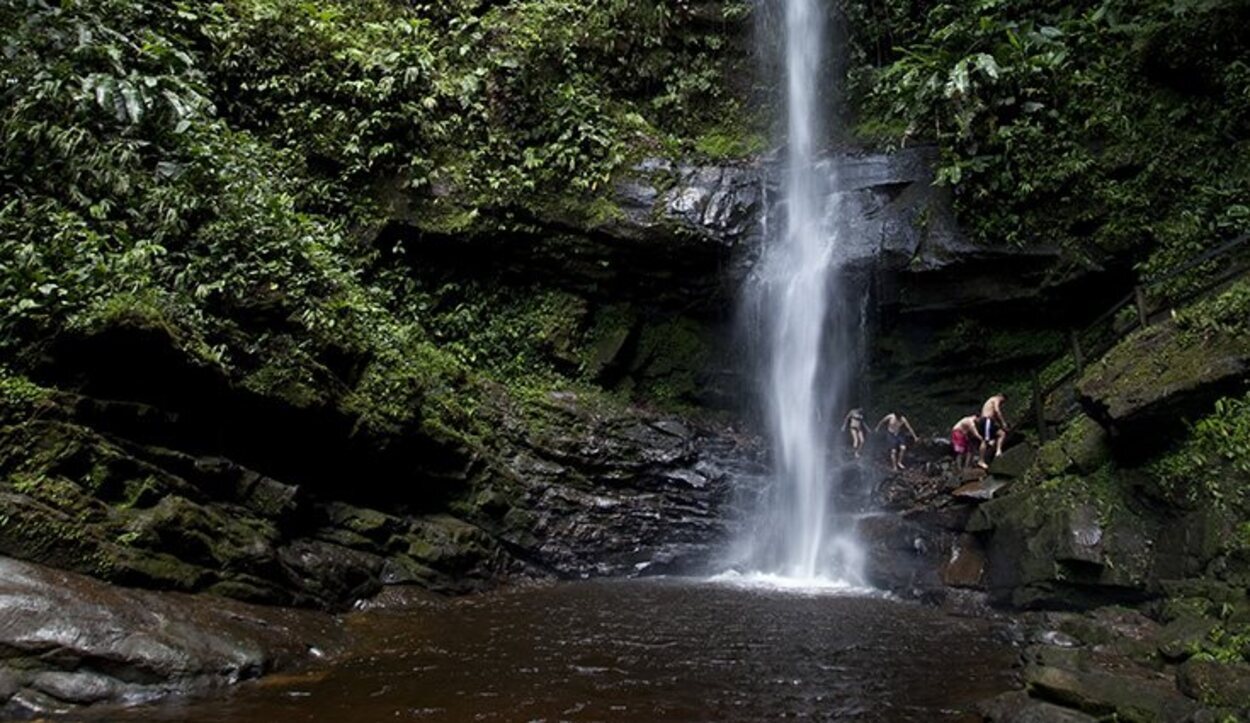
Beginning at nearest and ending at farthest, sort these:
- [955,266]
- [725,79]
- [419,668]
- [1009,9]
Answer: [419,668], [955,266], [1009,9], [725,79]

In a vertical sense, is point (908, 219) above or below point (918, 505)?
above

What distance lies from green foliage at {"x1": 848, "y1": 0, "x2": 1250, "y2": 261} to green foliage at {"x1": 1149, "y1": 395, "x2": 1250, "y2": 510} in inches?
190

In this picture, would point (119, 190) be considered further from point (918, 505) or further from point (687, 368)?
point (918, 505)

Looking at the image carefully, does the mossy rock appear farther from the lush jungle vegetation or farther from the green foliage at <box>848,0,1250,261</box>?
the green foliage at <box>848,0,1250,261</box>

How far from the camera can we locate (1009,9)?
14.8 meters

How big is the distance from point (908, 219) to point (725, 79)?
→ 565 cm

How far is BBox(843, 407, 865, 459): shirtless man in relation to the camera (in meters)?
14.1

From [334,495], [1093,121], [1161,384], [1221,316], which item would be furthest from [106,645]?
[1093,121]

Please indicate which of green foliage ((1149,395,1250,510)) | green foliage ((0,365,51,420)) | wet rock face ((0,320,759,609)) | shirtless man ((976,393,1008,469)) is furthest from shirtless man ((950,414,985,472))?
green foliage ((0,365,51,420))

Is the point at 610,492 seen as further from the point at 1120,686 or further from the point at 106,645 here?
the point at 1120,686

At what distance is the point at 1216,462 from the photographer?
271 inches

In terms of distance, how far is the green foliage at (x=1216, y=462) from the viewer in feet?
21.7

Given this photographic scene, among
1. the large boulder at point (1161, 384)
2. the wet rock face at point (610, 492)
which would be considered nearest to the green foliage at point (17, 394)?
the wet rock face at point (610, 492)

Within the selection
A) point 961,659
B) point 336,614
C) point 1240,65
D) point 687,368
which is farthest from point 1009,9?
point 336,614
